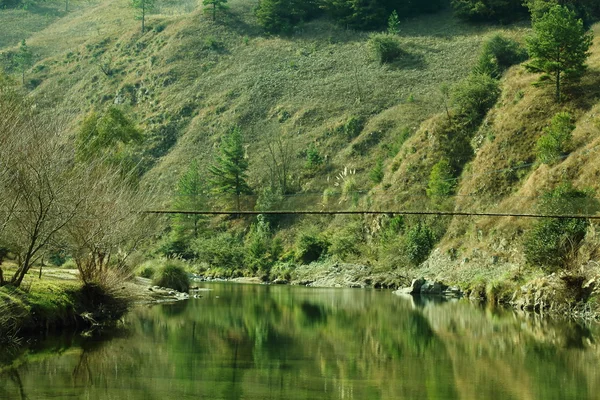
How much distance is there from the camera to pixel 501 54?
87438 millimetres

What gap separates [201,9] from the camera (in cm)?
13838

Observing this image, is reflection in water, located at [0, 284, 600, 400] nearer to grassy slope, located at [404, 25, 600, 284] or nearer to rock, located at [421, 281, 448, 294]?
grassy slope, located at [404, 25, 600, 284]

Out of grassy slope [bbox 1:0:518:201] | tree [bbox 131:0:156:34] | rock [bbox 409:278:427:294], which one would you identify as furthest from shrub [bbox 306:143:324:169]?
tree [bbox 131:0:156:34]

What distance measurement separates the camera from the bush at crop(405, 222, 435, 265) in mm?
61562

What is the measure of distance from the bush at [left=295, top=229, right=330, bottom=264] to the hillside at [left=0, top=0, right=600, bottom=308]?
0.86 feet

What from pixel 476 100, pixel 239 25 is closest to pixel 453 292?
pixel 476 100

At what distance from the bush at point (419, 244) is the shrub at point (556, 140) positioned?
963 centimetres

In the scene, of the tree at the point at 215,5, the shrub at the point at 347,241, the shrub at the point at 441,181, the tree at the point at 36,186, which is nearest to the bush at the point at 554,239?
the shrub at the point at 441,181

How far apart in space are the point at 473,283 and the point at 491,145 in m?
18.8

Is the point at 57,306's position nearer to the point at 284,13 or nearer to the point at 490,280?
the point at 490,280

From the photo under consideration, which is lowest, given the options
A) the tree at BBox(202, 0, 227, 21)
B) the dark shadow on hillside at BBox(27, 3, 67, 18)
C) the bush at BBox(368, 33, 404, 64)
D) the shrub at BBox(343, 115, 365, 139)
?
the shrub at BBox(343, 115, 365, 139)

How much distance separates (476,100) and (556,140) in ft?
58.1

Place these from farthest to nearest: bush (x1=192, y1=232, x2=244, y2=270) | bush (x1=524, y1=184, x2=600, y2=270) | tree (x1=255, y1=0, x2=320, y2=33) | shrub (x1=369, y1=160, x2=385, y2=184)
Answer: tree (x1=255, y1=0, x2=320, y2=33) < shrub (x1=369, y1=160, x2=385, y2=184) < bush (x1=192, y1=232, x2=244, y2=270) < bush (x1=524, y1=184, x2=600, y2=270)

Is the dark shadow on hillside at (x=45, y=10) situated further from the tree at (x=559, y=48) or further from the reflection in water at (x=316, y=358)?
the reflection in water at (x=316, y=358)
